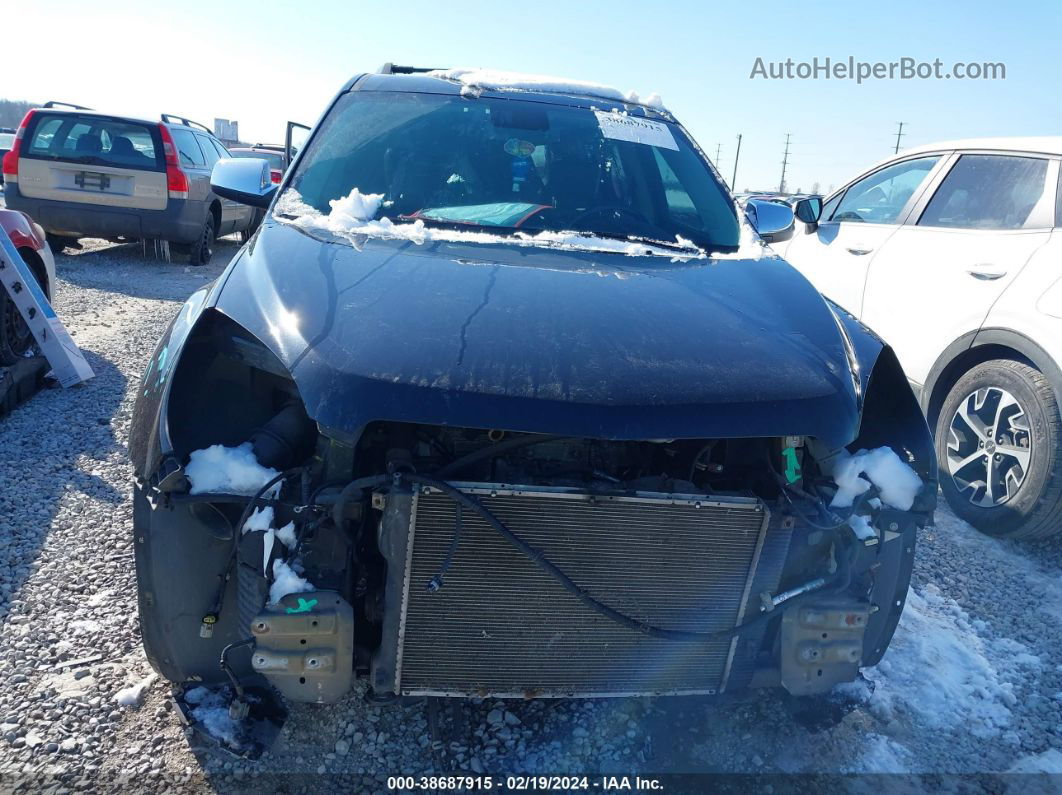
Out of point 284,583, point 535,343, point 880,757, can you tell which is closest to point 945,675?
point 880,757

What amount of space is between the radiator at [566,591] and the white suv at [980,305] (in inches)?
95.4

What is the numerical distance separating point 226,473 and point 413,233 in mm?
1054

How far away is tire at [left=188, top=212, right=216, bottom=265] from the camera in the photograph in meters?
9.86

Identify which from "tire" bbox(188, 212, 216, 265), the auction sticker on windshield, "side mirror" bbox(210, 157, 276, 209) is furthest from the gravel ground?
"tire" bbox(188, 212, 216, 265)

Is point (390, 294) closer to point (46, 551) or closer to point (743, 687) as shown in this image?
point (743, 687)

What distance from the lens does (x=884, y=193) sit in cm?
524

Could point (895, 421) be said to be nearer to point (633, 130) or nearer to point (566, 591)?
point (566, 591)

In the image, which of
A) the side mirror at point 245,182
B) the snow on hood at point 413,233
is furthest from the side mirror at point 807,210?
the side mirror at point 245,182

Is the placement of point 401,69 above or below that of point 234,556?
above

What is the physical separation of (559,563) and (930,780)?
1394 millimetres

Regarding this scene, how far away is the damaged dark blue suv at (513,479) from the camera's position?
72.1 inches

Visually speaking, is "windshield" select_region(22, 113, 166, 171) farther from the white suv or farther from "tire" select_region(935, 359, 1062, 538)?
"tire" select_region(935, 359, 1062, 538)

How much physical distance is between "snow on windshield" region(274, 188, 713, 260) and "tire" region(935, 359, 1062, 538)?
209 centimetres

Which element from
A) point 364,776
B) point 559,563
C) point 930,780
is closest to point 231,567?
point 364,776
